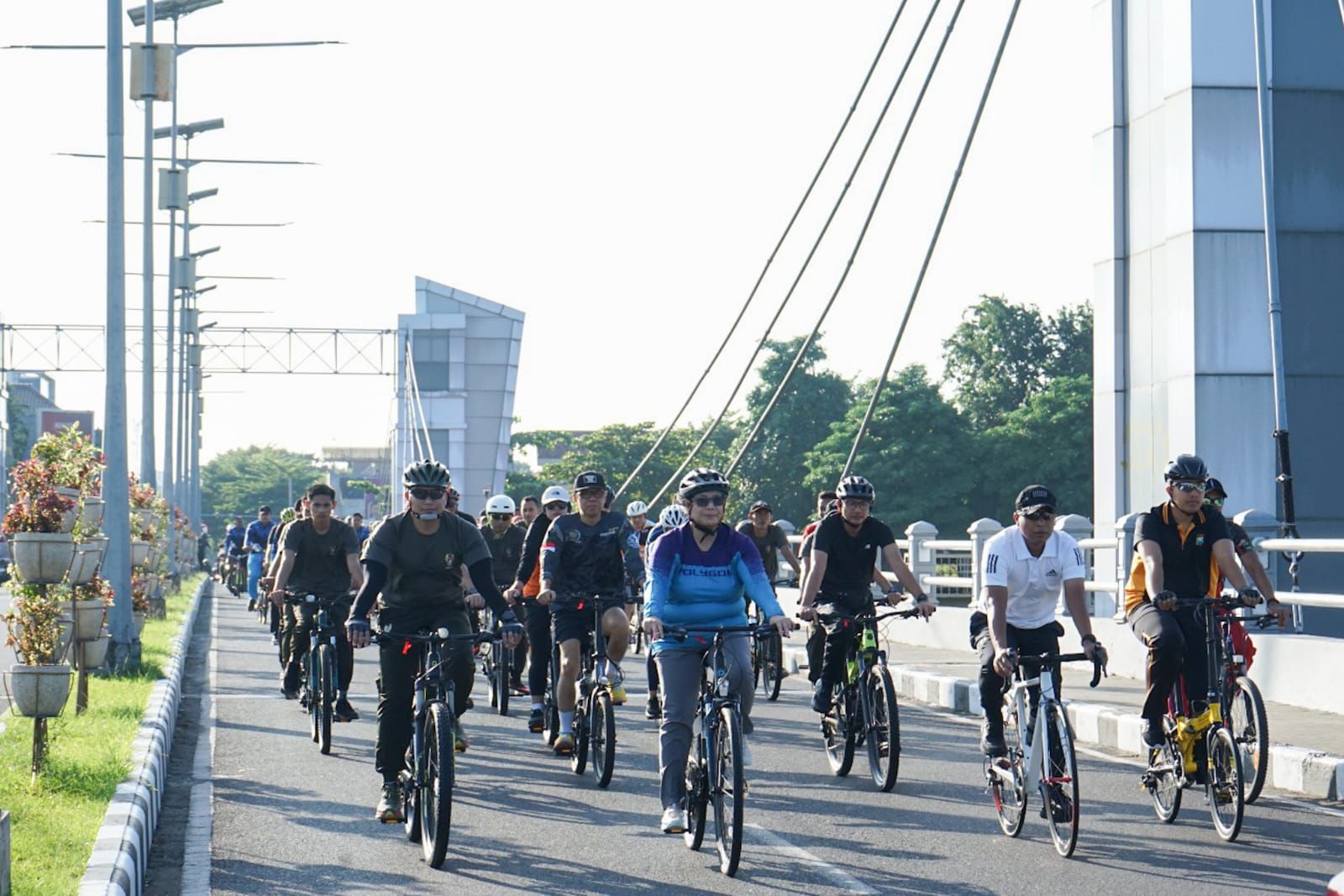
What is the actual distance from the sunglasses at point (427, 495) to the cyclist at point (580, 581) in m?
2.87

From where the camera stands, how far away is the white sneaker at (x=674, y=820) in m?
8.92

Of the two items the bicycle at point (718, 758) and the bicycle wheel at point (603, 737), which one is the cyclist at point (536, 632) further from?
the bicycle at point (718, 758)

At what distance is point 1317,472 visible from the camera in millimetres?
21312

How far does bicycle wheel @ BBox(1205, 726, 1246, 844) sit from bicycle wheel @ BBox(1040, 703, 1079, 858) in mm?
798

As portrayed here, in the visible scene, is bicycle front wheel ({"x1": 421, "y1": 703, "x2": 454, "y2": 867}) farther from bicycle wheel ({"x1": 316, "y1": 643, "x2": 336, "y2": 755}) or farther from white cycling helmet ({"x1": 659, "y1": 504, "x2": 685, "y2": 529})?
bicycle wheel ({"x1": 316, "y1": 643, "x2": 336, "y2": 755})

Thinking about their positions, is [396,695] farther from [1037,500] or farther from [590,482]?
[590,482]

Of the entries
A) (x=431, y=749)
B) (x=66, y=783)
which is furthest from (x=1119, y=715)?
(x=66, y=783)

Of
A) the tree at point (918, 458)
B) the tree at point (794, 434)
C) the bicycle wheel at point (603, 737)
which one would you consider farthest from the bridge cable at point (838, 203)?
the tree at point (794, 434)

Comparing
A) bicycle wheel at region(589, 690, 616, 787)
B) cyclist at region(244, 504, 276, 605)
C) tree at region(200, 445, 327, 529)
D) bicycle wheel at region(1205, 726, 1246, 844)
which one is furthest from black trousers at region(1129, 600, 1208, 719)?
tree at region(200, 445, 327, 529)

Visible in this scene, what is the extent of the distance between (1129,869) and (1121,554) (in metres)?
9.18

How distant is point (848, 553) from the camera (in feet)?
39.0

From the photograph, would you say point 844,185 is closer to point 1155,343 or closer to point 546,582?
point 1155,343

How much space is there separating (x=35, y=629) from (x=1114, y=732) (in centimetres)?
692

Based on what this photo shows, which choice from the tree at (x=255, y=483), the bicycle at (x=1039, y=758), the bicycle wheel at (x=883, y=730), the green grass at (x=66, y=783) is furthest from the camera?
the tree at (x=255, y=483)
